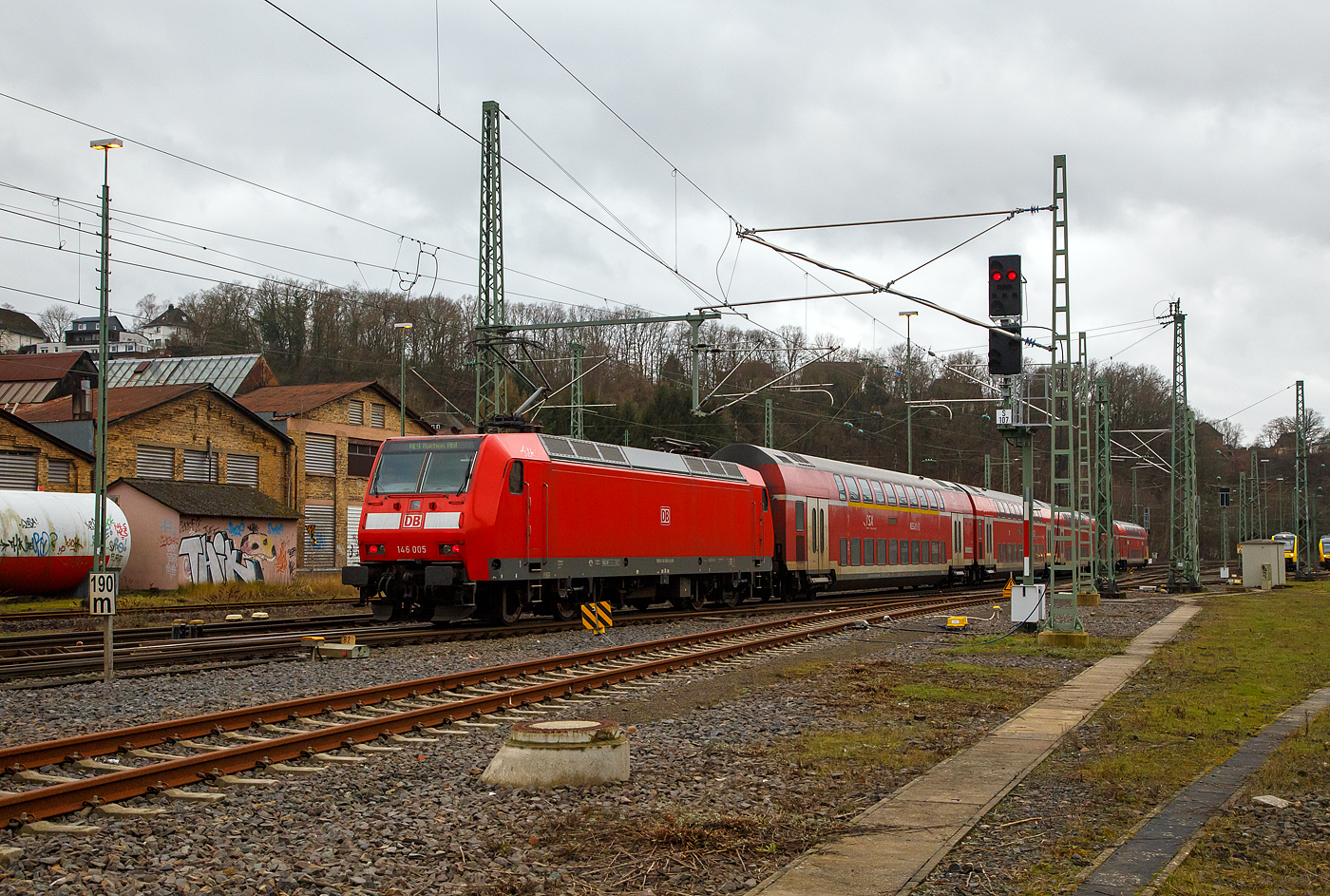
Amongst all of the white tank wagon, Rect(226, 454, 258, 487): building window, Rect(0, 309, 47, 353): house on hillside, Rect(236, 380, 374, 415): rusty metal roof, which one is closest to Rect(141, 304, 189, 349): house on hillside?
Rect(0, 309, 47, 353): house on hillside

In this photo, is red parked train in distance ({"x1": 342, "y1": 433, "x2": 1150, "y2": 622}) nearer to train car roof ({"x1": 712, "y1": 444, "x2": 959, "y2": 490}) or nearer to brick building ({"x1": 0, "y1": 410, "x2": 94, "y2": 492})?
train car roof ({"x1": 712, "y1": 444, "x2": 959, "y2": 490})

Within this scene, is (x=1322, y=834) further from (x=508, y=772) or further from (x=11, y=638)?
(x=11, y=638)

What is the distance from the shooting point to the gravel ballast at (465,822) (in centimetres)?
571

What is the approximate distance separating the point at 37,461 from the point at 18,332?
80.4 metres

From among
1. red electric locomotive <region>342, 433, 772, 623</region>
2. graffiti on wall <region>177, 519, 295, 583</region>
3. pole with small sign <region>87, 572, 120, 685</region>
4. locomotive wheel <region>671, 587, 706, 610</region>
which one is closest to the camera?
pole with small sign <region>87, 572, 120, 685</region>

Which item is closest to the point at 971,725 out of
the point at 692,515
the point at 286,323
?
the point at 692,515

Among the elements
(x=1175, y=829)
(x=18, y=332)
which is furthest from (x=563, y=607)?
(x=18, y=332)

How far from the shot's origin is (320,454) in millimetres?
45031

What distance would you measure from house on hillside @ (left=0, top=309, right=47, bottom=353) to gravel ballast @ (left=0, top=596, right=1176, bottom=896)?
102839 mm

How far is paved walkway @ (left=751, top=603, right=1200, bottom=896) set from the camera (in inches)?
220

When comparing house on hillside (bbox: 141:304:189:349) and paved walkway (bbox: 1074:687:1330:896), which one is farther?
house on hillside (bbox: 141:304:189:349)

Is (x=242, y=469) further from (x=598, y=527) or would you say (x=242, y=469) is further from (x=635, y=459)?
(x=598, y=527)

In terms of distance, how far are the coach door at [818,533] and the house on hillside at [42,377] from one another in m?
34.0

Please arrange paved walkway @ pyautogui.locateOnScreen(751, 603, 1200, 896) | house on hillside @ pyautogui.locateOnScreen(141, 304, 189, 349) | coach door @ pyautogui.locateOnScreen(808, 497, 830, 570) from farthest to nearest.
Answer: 1. house on hillside @ pyautogui.locateOnScreen(141, 304, 189, 349)
2. coach door @ pyautogui.locateOnScreen(808, 497, 830, 570)
3. paved walkway @ pyautogui.locateOnScreen(751, 603, 1200, 896)
